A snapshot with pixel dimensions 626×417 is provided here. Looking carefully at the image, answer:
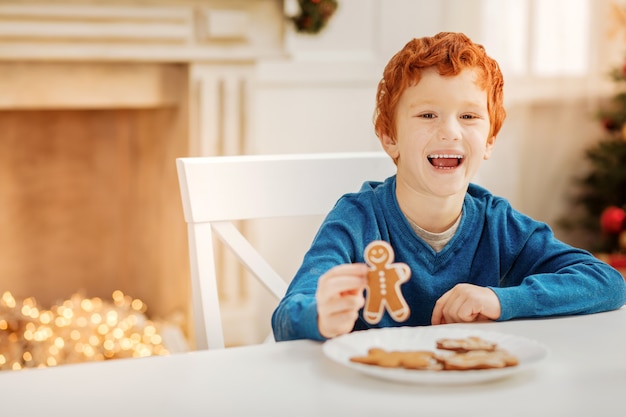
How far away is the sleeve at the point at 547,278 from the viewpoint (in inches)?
42.4

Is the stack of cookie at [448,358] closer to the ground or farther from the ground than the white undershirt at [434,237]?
closer to the ground

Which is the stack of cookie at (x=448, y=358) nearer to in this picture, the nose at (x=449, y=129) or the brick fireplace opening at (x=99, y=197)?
the nose at (x=449, y=129)

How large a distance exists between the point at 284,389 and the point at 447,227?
1.56 ft

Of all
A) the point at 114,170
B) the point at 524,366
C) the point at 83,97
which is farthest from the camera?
the point at 114,170

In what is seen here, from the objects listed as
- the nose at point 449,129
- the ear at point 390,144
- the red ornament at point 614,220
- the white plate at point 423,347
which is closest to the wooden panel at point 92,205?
the red ornament at point 614,220

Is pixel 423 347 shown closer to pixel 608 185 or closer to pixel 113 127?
pixel 113 127

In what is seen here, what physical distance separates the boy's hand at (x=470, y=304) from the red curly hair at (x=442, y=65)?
9.4 inches

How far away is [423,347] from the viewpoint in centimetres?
A: 93

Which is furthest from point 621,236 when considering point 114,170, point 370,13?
point 114,170

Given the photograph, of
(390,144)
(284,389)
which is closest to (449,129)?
(390,144)

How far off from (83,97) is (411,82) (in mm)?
1751

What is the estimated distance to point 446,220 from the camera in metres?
1.21

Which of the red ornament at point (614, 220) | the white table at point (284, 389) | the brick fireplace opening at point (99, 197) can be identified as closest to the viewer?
the white table at point (284, 389)

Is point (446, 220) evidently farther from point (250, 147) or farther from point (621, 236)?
point (621, 236)
